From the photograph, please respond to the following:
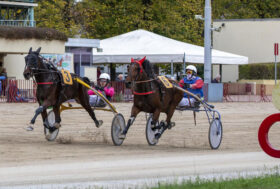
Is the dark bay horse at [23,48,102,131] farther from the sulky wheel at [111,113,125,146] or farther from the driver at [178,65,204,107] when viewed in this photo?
the driver at [178,65,204,107]

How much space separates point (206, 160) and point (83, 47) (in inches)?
1064

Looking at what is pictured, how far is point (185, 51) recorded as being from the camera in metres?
32.1

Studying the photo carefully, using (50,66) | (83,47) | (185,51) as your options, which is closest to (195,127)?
(50,66)

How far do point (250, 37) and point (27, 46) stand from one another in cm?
1750

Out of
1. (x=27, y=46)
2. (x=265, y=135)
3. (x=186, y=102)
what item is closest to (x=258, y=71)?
(x=27, y=46)

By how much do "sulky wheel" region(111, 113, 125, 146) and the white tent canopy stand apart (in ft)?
55.7

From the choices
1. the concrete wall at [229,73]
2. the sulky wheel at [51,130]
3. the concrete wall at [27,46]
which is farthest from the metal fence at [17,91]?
the concrete wall at [229,73]

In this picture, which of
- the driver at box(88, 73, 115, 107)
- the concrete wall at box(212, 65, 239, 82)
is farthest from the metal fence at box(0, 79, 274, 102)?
the driver at box(88, 73, 115, 107)

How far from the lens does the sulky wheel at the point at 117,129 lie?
46.7ft

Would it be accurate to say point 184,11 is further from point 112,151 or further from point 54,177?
point 54,177

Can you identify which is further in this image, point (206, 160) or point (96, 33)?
point (96, 33)

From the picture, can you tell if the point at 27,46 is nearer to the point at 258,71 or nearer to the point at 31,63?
the point at 258,71

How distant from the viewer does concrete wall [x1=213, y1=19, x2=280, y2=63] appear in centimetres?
4734

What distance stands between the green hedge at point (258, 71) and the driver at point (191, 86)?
2955 centimetres
